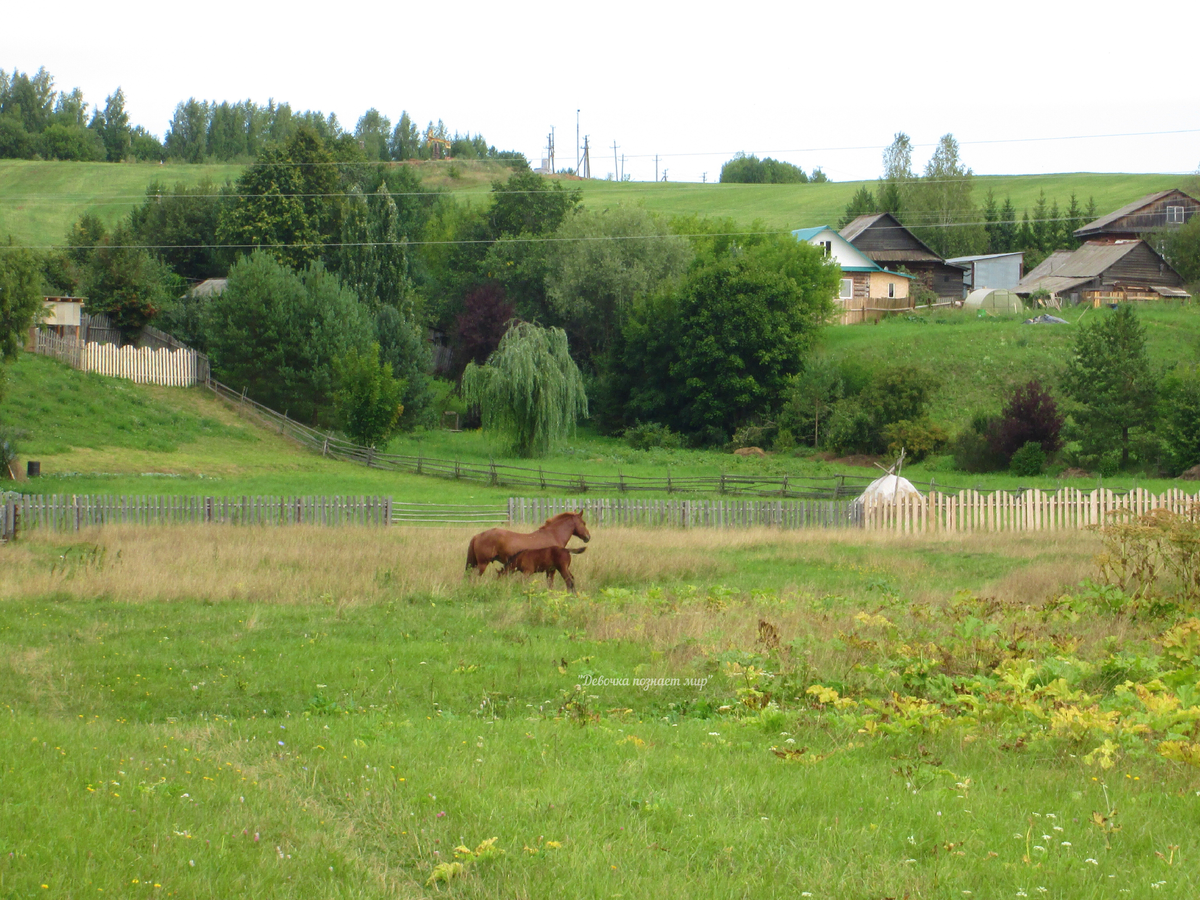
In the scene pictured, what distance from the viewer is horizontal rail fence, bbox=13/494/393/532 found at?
2145 centimetres

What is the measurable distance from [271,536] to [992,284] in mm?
67367

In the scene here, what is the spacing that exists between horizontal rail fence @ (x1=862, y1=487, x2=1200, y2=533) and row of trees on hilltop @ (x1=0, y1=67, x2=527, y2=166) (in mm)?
98713

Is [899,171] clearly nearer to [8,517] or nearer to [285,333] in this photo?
[285,333]

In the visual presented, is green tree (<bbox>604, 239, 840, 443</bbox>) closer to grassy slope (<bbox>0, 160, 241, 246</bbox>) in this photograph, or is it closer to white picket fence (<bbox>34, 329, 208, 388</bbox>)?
white picket fence (<bbox>34, 329, 208, 388</bbox>)

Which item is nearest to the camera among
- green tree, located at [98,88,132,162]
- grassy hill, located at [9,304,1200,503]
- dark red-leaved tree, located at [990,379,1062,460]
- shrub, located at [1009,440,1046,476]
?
grassy hill, located at [9,304,1200,503]

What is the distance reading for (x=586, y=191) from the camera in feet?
406

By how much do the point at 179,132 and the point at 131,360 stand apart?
356ft

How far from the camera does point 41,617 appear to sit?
11977mm

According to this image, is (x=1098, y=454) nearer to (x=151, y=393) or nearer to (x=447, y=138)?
(x=151, y=393)

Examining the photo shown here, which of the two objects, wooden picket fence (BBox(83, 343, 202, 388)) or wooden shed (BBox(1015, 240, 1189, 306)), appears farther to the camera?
wooden shed (BBox(1015, 240, 1189, 306))

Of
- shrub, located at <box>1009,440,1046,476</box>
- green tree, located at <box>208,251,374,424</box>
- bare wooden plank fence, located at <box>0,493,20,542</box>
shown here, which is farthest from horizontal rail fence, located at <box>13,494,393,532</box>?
green tree, located at <box>208,251,374,424</box>

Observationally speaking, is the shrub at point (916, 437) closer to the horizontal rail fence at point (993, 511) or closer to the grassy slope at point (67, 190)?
the horizontal rail fence at point (993, 511)

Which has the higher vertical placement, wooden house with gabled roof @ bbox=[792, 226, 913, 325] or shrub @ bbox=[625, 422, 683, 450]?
wooden house with gabled roof @ bbox=[792, 226, 913, 325]

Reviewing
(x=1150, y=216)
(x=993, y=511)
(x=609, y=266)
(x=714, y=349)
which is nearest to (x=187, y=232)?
(x=609, y=266)
